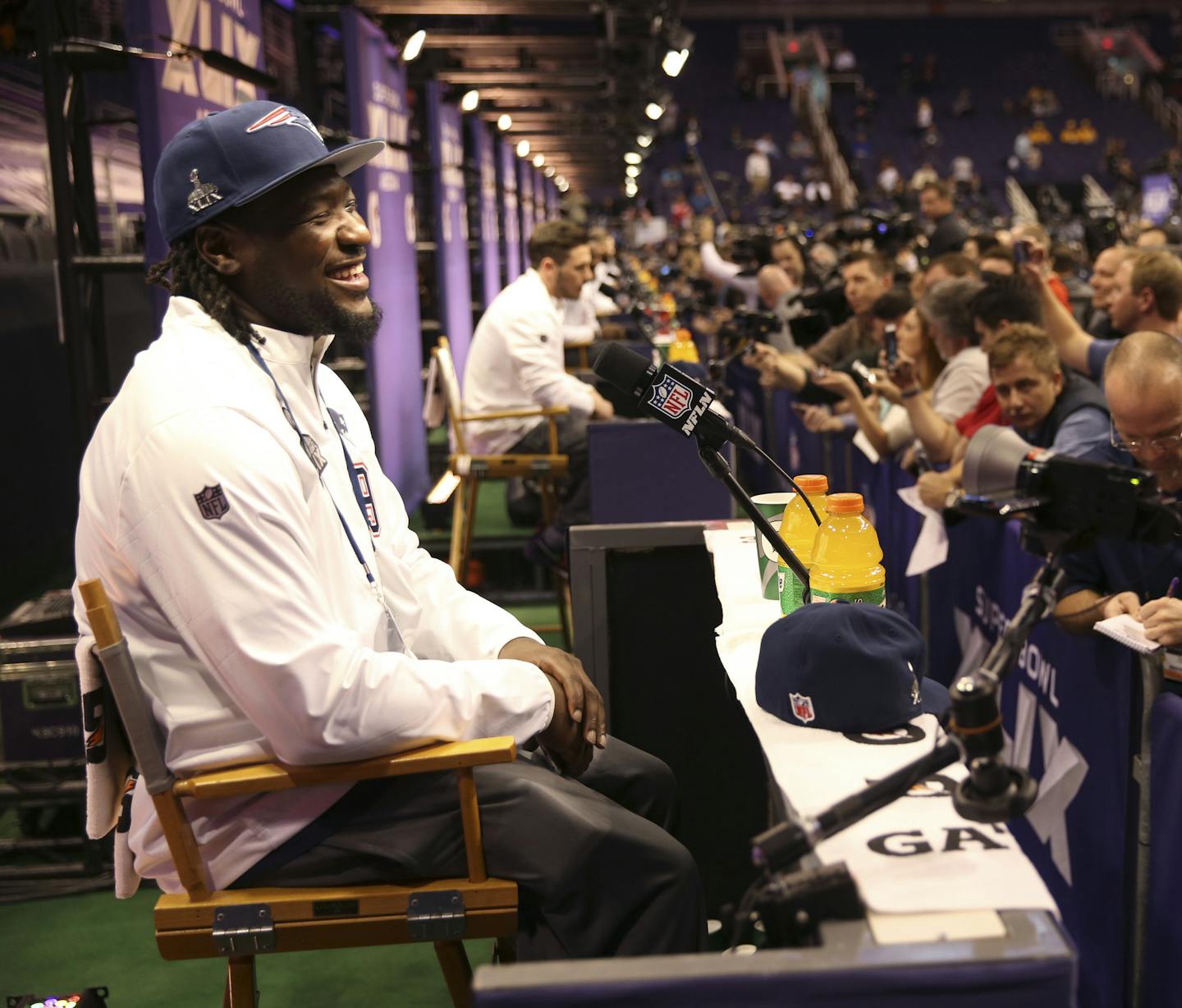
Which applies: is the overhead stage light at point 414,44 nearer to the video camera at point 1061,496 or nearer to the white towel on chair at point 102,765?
the white towel on chair at point 102,765

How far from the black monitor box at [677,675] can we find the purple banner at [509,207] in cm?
1281

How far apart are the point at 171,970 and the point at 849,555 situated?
1827mm

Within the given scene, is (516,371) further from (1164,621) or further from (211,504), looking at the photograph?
(211,504)

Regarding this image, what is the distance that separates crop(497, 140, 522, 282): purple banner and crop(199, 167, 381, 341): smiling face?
1333 centimetres

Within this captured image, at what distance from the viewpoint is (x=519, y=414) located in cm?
548

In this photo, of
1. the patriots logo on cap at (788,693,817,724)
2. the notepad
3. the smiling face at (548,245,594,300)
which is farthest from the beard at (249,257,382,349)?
the smiling face at (548,245,594,300)

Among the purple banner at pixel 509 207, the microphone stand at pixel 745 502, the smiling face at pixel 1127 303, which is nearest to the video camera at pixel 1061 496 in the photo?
the microphone stand at pixel 745 502

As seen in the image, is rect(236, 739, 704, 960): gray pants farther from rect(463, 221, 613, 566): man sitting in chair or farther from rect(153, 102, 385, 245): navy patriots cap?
rect(463, 221, 613, 566): man sitting in chair

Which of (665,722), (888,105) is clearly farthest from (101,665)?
(888,105)

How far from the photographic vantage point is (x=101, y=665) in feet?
5.72

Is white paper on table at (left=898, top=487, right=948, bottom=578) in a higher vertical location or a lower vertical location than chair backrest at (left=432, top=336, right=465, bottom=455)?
lower

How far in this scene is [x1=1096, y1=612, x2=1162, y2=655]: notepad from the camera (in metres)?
2.11

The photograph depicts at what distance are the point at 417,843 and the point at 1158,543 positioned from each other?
3.62ft

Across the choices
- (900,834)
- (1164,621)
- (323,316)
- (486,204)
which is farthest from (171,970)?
(486,204)
